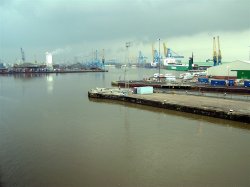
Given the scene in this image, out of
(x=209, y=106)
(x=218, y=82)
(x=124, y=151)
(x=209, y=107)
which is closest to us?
(x=124, y=151)

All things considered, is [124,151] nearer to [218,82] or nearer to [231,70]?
[218,82]

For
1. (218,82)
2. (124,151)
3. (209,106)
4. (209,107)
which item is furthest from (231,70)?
(124,151)

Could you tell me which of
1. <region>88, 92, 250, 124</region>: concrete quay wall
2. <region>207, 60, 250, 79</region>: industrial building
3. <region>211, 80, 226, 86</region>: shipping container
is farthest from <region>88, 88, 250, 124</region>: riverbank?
<region>207, 60, 250, 79</region>: industrial building

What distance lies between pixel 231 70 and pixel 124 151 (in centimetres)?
2438

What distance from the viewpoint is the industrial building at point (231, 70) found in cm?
2903

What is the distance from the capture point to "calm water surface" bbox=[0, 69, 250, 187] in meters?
6.96

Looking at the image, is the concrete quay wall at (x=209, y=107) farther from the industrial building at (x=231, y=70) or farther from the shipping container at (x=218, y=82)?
the industrial building at (x=231, y=70)

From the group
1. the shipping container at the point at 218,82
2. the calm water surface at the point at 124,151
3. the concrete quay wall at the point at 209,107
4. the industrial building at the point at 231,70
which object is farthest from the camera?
the industrial building at the point at 231,70

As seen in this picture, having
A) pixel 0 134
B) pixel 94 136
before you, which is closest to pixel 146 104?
pixel 94 136

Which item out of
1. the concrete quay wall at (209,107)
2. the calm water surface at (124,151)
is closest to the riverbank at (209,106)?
the concrete quay wall at (209,107)

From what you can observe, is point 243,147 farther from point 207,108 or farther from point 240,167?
point 207,108

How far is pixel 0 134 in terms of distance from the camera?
1137cm

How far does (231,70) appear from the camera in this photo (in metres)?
30.3

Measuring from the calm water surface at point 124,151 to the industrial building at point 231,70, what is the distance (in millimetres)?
17194
